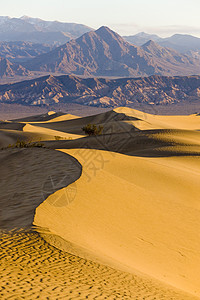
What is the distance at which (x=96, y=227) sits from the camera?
11.8 m

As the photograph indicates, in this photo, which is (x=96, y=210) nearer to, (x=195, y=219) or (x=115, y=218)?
(x=115, y=218)

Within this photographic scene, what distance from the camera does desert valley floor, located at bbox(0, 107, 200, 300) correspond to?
26.4 feet

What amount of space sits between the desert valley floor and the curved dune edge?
0.04m

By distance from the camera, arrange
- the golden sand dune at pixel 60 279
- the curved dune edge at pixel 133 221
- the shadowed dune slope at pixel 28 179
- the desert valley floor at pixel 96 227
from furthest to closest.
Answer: the shadowed dune slope at pixel 28 179 < the curved dune edge at pixel 133 221 < the desert valley floor at pixel 96 227 < the golden sand dune at pixel 60 279

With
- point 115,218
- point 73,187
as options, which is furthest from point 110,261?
point 73,187

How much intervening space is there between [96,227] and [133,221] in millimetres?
1644

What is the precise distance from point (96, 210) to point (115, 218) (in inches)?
27.8

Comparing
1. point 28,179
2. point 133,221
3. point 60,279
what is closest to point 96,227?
point 133,221

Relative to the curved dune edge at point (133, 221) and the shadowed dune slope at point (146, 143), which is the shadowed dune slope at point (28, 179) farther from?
the shadowed dune slope at point (146, 143)

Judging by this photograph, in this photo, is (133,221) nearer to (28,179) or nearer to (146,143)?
(28,179)

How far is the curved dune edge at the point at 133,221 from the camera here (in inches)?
398

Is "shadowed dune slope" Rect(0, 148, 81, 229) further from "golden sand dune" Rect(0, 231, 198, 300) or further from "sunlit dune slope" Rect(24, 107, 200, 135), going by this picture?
"sunlit dune slope" Rect(24, 107, 200, 135)

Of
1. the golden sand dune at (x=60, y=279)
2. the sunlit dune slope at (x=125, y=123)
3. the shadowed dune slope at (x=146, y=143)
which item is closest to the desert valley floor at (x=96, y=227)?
the golden sand dune at (x=60, y=279)

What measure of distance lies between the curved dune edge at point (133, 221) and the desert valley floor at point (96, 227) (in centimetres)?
4
